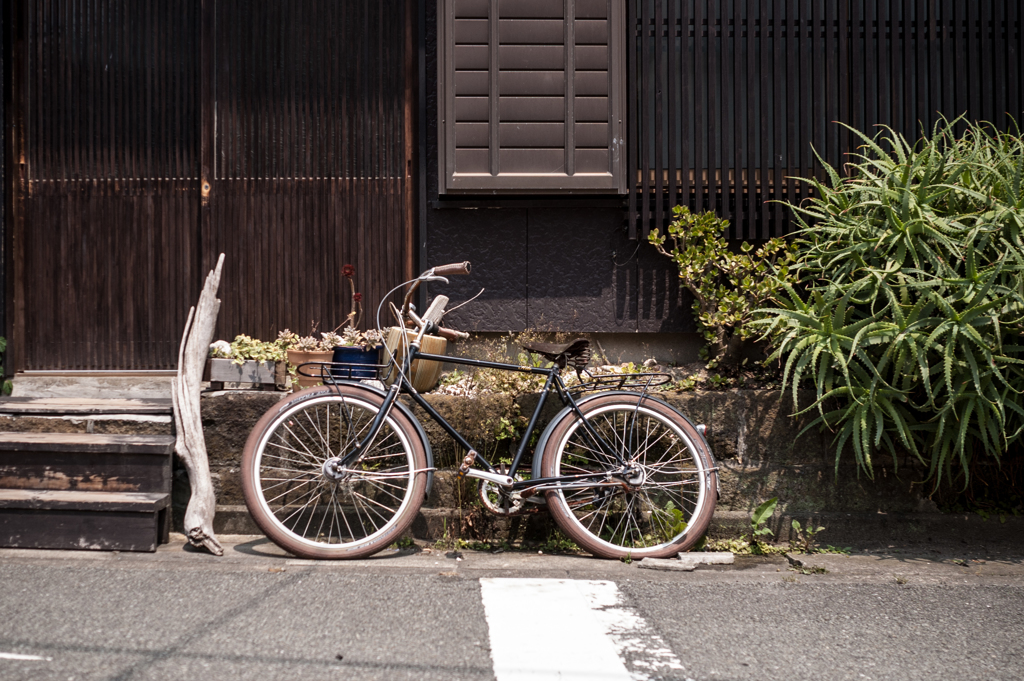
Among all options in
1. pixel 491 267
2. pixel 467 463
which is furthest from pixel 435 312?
pixel 491 267

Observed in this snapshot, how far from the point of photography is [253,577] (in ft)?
12.2

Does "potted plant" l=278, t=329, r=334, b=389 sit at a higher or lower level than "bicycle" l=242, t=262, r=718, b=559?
higher

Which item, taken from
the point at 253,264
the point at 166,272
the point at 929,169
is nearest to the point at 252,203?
the point at 253,264

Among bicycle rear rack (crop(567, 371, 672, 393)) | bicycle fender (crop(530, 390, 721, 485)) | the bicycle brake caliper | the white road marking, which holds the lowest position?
the white road marking

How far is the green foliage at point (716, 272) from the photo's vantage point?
5.05 m

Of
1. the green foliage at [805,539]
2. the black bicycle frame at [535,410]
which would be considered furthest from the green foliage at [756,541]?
the black bicycle frame at [535,410]

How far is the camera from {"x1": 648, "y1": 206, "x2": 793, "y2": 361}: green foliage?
5.05 m

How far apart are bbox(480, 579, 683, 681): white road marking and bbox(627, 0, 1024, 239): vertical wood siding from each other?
283cm

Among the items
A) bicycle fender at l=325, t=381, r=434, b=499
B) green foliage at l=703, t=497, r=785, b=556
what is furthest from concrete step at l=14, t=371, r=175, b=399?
green foliage at l=703, t=497, r=785, b=556

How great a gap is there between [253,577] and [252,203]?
318cm

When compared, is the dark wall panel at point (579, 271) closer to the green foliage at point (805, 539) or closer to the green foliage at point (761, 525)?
the green foliage at point (761, 525)

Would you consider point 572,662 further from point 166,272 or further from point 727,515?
point 166,272

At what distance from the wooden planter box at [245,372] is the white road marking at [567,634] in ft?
6.93

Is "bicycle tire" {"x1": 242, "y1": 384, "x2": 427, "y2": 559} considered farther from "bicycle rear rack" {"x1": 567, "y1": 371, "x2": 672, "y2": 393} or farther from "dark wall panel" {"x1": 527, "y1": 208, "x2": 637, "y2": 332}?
"dark wall panel" {"x1": 527, "y1": 208, "x2": 637, "y2": 332}
